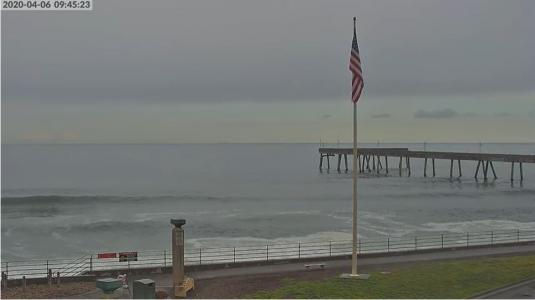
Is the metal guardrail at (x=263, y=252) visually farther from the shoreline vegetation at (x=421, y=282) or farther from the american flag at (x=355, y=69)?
the american flag at (x=355, y=69)

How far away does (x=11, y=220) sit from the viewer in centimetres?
4522

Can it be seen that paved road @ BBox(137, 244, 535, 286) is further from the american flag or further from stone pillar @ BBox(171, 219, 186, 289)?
the american flag

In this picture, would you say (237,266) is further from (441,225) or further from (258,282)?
(441,225)

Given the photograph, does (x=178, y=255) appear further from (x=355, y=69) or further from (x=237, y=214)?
(x=237, y=214)

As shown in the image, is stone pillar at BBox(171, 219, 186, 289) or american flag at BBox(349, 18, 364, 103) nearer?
stone pillar at BBox(171, 219, 186, 289)

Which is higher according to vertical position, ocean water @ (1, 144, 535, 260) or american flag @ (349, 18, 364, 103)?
american flag @ (349, 18, 364, 103)

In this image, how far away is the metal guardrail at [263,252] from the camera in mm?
23750

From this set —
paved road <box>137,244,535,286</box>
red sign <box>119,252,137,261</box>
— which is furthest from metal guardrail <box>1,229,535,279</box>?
red sign <box>119,252,137,261</box>

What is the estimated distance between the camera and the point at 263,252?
27531mm

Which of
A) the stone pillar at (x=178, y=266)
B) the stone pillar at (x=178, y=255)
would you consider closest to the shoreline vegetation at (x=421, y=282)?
the stone pillar at (x=178, y=266)

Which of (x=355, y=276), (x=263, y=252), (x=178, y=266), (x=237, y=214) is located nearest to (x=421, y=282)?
(x=355, y=276)

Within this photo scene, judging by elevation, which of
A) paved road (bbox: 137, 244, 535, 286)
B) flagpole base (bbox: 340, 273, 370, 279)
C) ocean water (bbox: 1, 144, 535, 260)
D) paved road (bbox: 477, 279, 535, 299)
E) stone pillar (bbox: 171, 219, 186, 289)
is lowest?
ocean water (bbox: 1, 144, 535, 260)

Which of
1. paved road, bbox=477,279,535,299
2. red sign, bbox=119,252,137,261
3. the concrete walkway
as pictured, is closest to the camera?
paved road, bbox=477,279,535,299

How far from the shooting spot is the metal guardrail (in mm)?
23750
